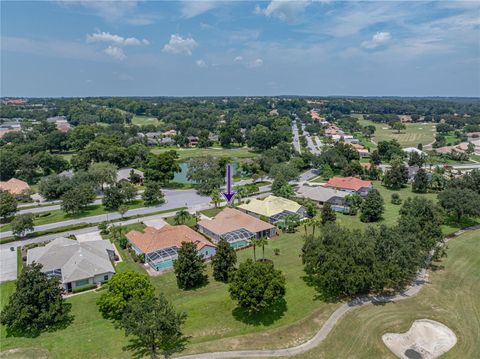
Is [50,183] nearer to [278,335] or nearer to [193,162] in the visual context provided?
[193,162]

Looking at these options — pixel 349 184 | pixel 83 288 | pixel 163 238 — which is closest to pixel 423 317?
pixel 163 238

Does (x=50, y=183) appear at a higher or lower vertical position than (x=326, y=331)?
higher

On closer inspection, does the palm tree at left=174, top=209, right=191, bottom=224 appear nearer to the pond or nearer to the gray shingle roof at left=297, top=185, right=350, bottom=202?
the gray shingle roof at left=297, top=185, right=350, bottom=202

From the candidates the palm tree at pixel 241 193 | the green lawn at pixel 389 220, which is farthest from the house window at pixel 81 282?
the green lawn at pixel 389 220

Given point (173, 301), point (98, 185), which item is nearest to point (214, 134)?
point (98, 185)

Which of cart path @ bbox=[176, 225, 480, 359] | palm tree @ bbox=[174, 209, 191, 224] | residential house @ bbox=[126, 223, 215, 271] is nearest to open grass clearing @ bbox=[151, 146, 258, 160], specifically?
palm tree @ bbox=[174, 209, 191, 224]

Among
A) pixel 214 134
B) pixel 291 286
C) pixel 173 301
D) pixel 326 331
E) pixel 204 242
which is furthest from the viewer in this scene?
pixel 214 134
